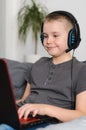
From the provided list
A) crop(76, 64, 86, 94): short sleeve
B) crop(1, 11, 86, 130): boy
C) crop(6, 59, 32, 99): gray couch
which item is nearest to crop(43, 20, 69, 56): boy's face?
crop(1, 11, 86, 130): boy

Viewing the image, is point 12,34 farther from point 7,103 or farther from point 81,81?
point 7,103

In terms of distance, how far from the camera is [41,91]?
1387mm

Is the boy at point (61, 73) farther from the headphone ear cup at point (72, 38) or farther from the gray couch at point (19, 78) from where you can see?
the gray couch at point (19, 78)

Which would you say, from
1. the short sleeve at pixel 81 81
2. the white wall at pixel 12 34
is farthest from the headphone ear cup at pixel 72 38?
the white wall at pixel 12 34

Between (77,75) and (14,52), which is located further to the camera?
(14,52)

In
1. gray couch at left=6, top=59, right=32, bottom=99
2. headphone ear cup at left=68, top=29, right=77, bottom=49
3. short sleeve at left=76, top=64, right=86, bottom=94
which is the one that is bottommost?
gray couch at left=6, top=59, right=32, bottom=99

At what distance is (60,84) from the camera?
4.41 feet

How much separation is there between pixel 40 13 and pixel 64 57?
153 cm

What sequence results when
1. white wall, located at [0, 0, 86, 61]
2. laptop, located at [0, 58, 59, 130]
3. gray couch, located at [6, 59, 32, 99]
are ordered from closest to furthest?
laptop, located at [0, 58, 59, 130] → gray couch, located at [6, 59, 32, 99] → white wall, located at [0, 0, 86, 61]

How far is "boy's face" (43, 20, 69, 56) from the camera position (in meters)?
1.40

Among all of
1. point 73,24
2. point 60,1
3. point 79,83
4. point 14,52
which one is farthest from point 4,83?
point 14,52

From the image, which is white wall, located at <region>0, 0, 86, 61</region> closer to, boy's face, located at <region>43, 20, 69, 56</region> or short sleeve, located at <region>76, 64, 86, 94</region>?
boy's face, located at <region>43, 20, 69, 56</region>

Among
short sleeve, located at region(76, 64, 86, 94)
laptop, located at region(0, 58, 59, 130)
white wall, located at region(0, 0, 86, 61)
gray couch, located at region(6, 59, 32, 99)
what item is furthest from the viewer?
white wall, located at region(0, 0, 86, 61)

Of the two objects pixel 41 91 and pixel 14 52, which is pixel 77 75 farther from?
pixel 14 52
